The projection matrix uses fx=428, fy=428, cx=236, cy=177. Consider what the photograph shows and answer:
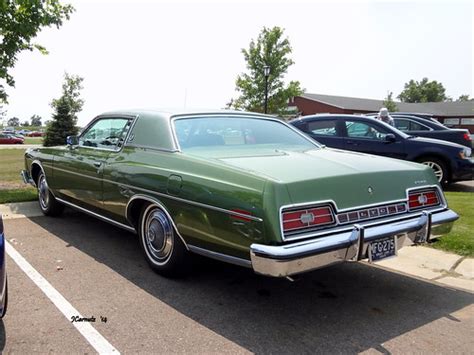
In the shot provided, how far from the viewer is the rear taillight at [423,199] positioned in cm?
359

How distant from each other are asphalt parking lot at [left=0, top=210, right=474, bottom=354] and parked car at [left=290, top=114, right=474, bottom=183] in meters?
4.70

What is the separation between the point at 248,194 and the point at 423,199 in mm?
1716

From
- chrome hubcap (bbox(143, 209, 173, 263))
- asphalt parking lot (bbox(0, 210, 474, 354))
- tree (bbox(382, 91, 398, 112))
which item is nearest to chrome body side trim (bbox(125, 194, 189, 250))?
chrome hubcap (bbox(143, 209, 173, 263))

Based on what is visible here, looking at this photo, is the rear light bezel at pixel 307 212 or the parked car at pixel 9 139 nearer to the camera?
the rear light bezel at pixel 307 212

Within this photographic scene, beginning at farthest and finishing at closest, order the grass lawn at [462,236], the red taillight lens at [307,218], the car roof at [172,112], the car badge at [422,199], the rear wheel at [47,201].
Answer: the rear wheel at [47,201] < the grass lawn at [462,236] < the car roof at [172,112] < the car badge at [422,199] < the red taillight lens at [307,218]

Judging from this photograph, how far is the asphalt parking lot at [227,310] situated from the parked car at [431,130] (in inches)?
286

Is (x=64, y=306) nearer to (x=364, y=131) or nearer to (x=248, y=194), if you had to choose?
(x=248, y=194)

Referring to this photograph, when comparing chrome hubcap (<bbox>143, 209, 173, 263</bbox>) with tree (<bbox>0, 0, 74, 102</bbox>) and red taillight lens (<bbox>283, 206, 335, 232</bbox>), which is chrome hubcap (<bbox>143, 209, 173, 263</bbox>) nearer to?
red taillight lens (<bbox>283, 206, 335, 232</bbox>)

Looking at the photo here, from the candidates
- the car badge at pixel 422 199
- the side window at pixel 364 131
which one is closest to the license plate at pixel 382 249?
the car badge at pixel 422 199

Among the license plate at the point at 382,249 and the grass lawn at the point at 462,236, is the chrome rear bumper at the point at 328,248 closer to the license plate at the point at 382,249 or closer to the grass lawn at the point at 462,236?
the license plate at the point at 382,249

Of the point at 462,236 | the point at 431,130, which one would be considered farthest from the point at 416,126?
the point at 462,236

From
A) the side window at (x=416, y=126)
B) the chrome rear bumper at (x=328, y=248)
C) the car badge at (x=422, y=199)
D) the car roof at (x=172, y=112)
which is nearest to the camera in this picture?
the chrome rear bumper at (x=328, y=248)

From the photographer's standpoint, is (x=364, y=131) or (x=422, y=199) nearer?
(x=422, y=199)

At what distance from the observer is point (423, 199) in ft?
12.1
